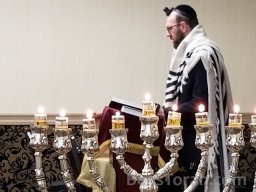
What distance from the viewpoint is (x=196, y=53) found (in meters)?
2.37

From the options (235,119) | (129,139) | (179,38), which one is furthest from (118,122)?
(179,38)

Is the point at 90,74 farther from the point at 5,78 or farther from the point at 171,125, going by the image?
the point at 171,125

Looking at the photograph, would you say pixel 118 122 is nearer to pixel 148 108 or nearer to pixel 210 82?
pixel 148 108

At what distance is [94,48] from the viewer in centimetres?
333

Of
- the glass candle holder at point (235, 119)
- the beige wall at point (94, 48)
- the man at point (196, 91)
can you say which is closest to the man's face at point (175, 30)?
the man at point (196, 91)

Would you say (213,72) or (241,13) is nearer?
(213,72)

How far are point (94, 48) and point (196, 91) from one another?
1.16m

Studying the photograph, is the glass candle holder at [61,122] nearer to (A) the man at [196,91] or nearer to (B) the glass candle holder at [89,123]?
(B) the glass candle holder at [89,123]

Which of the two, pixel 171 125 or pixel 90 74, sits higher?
pixel 90 74

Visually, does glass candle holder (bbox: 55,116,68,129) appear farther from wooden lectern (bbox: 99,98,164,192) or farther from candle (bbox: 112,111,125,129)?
wooden lectern (bbox: 99,98,164,192)

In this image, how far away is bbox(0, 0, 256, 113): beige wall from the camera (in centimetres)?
324

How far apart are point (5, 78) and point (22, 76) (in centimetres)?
10

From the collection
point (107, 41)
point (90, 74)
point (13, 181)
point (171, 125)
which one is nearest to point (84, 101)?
point (90, 74)

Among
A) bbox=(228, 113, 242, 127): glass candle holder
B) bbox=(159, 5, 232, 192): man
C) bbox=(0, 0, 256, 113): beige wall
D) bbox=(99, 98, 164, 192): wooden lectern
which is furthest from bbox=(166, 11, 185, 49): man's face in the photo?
bbox=(228, 113, 242, 127): glass candle holder
